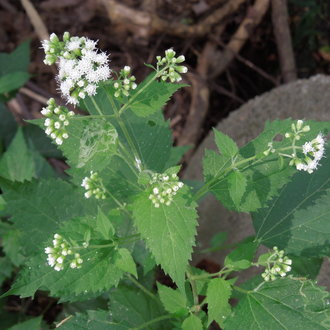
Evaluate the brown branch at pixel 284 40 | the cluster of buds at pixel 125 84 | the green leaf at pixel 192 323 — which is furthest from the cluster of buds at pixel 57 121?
the brown branch at pixel 284 40

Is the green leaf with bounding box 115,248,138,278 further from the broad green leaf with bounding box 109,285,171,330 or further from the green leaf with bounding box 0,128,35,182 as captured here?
the green leaf with bounding box 0,128,35,182

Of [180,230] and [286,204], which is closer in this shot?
[180,230]

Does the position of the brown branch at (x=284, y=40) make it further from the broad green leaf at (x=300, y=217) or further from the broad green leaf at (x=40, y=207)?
the broad green leaf at (x=40, y=207)

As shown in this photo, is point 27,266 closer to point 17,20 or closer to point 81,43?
point 81,43

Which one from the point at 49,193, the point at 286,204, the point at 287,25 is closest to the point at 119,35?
the point at 287,25

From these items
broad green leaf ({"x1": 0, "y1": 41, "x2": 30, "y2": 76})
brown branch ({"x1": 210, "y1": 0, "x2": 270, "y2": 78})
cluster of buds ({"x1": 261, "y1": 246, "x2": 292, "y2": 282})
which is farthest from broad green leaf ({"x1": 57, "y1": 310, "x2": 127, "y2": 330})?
brown branch ({"x1": 210, "y1": 0, "x2": 270, "y2": 78})
